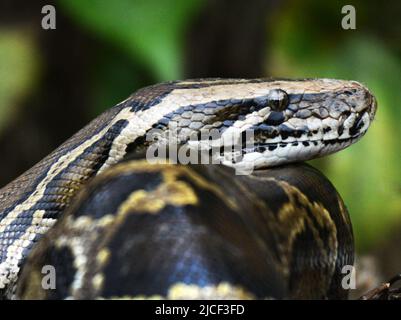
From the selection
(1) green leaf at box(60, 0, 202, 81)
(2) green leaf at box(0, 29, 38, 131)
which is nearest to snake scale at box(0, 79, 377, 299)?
(1) green leaf at box(60, 0, 202, 81)

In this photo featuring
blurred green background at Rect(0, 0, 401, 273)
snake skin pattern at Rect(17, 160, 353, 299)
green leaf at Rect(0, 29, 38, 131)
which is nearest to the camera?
snake skin pattern at Rect(17, 160, 353, 299)

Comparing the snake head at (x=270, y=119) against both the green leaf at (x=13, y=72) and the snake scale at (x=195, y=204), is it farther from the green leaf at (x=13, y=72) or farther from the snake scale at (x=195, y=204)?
the green leaf at (x=13, y=72)

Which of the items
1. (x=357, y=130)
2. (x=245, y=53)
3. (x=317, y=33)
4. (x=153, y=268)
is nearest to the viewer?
(x=153, y=268)

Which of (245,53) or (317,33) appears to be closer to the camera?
(317,33)

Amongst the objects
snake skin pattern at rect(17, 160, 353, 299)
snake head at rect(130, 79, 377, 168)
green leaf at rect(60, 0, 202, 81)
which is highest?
green leaf at rect(60, 0, 202, 81)

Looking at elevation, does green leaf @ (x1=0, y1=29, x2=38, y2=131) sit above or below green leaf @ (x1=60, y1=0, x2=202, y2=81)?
below

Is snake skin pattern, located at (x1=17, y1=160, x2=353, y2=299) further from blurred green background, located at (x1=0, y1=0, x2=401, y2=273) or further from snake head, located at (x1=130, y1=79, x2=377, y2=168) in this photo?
blurred green background, located at (x1=0, y1=0, x2=401, y2=273)

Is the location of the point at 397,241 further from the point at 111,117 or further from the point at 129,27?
the point at 111,117
